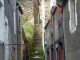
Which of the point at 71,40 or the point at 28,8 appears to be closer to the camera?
the point at 71,40

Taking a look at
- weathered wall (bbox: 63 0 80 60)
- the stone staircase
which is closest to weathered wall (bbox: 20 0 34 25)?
the stone staircase

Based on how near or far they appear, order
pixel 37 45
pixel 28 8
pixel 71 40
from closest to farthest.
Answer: pixel 71 40
pixel 37 45
pixel 28 8

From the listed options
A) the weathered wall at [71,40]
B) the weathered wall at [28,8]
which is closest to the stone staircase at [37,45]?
the weathered wall at [28,8]

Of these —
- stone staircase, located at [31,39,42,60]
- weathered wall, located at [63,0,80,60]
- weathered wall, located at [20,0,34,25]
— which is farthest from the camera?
weathered wall, located at [20,0,34,25]

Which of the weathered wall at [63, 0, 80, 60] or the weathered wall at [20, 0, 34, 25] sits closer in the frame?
the weathered wall at [63, 0, 80, 60]

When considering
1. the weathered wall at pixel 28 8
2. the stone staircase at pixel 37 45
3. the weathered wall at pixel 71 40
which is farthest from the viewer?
the weathered wall at pixel 28 8

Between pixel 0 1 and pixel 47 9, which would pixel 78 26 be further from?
pixel 47 9

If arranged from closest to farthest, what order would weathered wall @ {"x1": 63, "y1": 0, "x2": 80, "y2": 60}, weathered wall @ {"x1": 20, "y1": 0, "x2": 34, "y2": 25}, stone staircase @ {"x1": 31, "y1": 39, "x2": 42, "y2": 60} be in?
weathered wall @ {"x1": 63, "y1": 0, "x2": 80, "y2": 60} < stone staircase @ {"x1": 31, "y1": 39, "x2": 42, "y2": 60} < weathered wall @ {"x1": 20, "y1": 0, "x2": 34, "y2": 25}

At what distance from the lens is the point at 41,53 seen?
75.9 feet

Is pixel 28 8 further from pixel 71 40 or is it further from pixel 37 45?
pixel 71 40

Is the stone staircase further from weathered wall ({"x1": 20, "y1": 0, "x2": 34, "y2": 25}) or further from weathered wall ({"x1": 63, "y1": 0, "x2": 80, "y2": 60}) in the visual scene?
weathered wall ({"x1": 63, "y1": 0, "x2": 80, "y2": 60})

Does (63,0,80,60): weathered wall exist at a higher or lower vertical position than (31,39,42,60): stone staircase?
higher

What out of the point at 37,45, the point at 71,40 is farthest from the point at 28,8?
the point at 71,40

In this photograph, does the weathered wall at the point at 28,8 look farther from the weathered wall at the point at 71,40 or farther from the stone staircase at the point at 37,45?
the weathered wall at the point at 71,40
